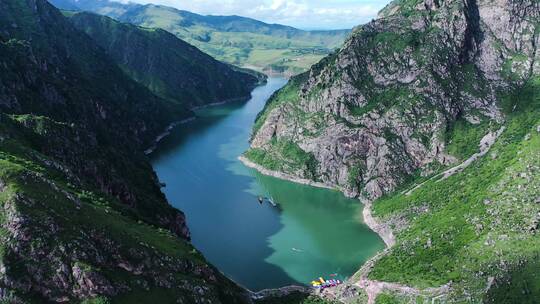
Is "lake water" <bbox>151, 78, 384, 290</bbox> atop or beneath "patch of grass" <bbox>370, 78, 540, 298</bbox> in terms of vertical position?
beneath

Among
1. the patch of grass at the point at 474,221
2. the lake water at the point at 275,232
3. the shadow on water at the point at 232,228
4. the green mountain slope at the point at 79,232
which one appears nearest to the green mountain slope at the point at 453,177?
the patch of grass at the point at 474,221

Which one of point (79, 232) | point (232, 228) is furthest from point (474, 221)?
point (79, 232)

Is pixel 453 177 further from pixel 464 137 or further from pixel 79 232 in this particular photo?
pixel 79 232

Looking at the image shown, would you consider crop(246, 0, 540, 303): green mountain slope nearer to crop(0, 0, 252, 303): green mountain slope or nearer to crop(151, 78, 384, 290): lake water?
crop(151, 78, 384, 290): lake water

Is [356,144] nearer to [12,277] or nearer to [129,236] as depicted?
[129,236]

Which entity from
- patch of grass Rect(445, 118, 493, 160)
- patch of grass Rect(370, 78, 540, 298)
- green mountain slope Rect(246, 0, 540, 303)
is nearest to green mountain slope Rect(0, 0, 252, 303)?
green mountain slope Rect(246, 0, 540, 303)

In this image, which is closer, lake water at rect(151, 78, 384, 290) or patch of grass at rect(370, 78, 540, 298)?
patch of grass at rect(370, 78, 540, 298)

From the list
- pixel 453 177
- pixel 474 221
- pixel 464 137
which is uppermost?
pixel 464 137

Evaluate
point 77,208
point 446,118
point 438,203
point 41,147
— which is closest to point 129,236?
point 77,208

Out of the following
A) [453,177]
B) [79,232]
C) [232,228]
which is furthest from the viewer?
[453,177]

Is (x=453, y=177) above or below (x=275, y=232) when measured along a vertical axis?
above

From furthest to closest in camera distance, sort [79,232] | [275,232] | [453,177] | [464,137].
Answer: [464,137] → [453,177] → [275,232] → [79,232]

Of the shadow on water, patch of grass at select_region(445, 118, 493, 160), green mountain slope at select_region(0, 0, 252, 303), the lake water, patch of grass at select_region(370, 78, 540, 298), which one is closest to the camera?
green mountain slope at select_region(0, 0, 252, 303)
